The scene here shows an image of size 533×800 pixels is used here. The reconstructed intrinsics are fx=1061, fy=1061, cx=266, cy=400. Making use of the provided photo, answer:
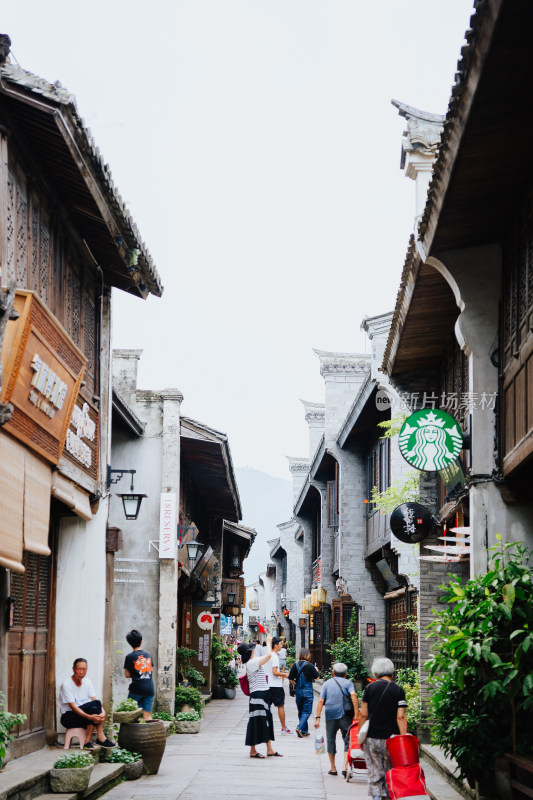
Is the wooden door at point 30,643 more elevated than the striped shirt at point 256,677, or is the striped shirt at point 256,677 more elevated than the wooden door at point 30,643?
the wooden door at point 30,643

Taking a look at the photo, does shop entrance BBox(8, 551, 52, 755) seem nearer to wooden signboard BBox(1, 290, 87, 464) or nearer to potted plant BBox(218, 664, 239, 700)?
wooden signboard BBox(1, 290, 87, 464)

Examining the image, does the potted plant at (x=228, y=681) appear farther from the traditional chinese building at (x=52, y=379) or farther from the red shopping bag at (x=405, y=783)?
the red shopping bag at (x=405, y=783)

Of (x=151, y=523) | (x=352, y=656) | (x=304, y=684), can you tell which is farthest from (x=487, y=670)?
(x=352, y=656)

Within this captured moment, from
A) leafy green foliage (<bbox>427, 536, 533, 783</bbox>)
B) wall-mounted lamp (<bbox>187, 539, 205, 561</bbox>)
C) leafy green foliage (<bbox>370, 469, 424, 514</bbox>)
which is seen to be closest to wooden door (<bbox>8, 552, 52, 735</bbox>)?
leafy green foliage (<bbox>427, 536, 533, 783</bbox>)

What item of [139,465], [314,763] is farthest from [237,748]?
[139,465]

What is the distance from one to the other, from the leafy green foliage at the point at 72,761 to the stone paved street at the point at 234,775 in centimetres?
89

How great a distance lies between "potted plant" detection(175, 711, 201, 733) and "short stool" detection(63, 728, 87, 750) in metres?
8.12

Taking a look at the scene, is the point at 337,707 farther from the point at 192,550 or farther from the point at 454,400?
the point at 192,550

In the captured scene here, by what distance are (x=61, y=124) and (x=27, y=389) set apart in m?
2.80

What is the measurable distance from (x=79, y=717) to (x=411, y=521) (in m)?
5.85

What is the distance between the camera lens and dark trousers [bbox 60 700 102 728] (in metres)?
13.6

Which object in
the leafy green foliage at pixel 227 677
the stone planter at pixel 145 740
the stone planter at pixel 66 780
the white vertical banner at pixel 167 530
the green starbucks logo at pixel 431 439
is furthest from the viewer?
the leafy green foliage at pixel 227 677

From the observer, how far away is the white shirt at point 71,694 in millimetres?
13602

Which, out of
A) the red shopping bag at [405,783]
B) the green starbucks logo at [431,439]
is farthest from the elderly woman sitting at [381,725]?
the green starbucks logo at [431,439]
